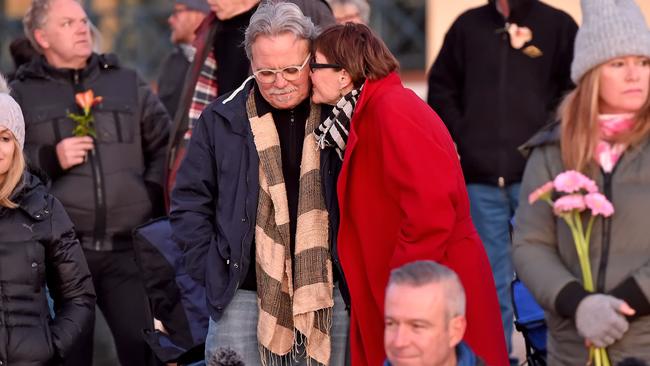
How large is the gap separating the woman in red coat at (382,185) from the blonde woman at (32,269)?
3.62ft

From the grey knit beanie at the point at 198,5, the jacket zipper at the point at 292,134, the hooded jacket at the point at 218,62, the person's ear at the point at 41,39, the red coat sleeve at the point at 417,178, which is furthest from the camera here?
the grey knit beanie at the point at 198,5

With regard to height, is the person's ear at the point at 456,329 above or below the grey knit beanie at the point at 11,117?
below

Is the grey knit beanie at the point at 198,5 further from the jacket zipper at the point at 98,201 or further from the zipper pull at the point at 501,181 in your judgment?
the zipper pull at the point at 501,181

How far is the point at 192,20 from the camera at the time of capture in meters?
9.48

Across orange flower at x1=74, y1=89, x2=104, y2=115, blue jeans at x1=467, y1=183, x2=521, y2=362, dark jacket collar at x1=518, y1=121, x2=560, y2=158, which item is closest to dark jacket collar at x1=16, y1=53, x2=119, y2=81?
orange flower at x1=74, y1=89, x2=104, y2=115

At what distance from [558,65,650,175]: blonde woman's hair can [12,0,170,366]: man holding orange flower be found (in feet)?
9.03

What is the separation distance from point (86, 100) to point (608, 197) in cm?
327

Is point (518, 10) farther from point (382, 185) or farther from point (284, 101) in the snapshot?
point (382, 185)

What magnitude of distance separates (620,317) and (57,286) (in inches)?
91.0

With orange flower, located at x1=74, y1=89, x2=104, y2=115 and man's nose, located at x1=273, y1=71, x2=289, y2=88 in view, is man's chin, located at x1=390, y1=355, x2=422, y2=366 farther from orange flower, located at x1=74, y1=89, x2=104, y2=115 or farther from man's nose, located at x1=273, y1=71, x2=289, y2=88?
orange flower, located at x1=74, y1=89, x2=104, y2=115

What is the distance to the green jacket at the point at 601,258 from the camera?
4.71m

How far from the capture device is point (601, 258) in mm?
4773

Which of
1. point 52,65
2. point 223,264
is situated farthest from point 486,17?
point 223,264

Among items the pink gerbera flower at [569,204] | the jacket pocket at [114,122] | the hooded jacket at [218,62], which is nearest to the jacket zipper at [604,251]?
the pink gerbera flower at [569,204]
